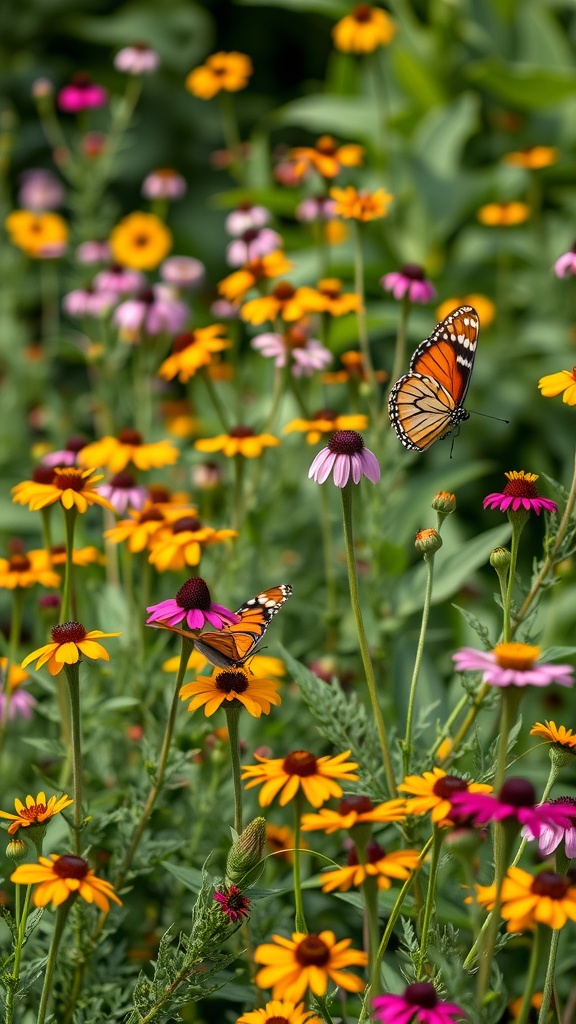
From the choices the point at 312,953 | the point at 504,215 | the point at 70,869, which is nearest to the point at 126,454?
the point at 70,869

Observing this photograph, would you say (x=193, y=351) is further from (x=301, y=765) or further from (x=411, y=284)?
(x=301, y=765)

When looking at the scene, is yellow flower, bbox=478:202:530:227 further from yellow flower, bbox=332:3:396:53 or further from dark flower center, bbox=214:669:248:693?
dark flower center, bbox=214:669:248:693

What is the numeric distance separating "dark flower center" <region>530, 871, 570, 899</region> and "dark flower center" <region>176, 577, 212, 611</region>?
44 centimetres

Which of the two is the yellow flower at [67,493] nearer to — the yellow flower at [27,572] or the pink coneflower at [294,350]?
the yellow flower at [27,572]

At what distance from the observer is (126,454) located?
74.0 inches

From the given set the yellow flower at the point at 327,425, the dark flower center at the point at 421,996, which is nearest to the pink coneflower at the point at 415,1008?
the dark flower center at the point at 421,996

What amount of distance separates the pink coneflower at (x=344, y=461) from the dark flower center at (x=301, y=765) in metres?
0.30

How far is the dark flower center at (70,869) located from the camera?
105 centimetres

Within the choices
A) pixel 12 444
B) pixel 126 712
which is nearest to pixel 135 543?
pixel 126 712

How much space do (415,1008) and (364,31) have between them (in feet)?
6.87

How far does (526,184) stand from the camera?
3.14m

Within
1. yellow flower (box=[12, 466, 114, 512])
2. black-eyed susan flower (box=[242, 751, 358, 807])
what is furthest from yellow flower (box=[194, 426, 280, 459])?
black-eyed susan flower (box=[242, 751, 358, 807])

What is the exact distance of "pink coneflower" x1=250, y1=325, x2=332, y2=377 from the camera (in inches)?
73.9

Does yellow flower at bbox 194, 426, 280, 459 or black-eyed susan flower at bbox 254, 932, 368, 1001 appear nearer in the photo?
black-eyed susan flower at bbox 254, 932, 368, 1001
